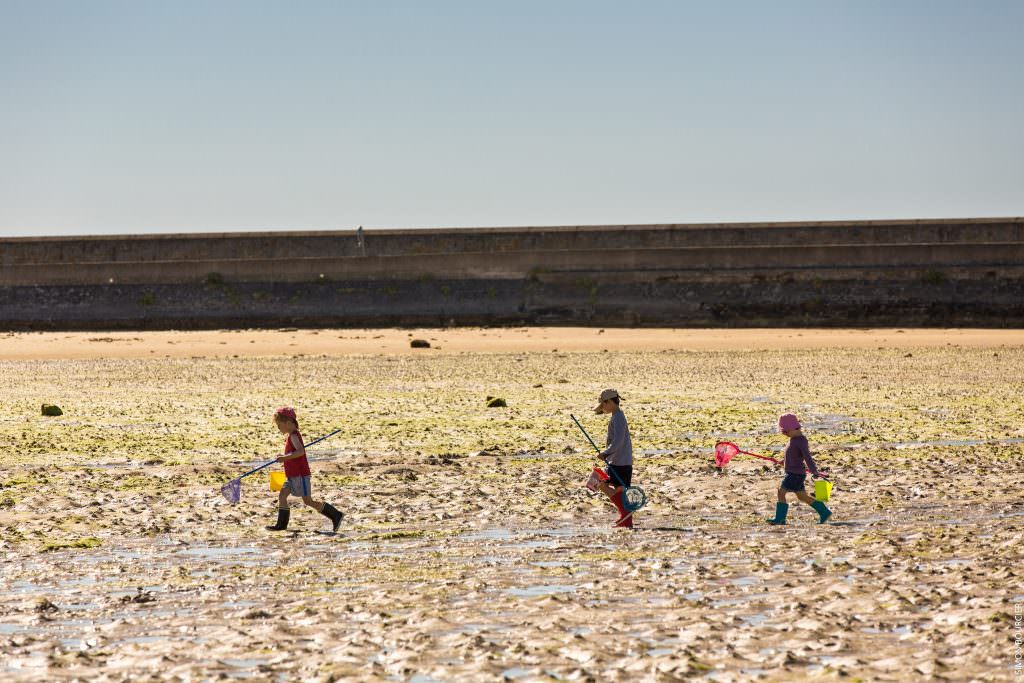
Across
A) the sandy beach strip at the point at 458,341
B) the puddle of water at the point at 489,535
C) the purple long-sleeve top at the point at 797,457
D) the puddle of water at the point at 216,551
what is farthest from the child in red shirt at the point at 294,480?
the sandy beach strip at the point at 458,341

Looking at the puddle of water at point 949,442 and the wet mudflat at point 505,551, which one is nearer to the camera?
the wet mudflat at point 505,551

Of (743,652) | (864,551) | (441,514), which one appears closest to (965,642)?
(743,652)

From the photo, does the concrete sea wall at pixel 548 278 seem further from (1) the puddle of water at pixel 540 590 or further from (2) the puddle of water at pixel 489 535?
(1) the puddle of water at pixel 540 590

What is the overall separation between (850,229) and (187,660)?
37744 mm

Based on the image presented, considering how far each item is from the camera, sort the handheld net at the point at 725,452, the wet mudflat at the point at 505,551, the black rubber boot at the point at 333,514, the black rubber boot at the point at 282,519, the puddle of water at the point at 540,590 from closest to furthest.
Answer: the wet mudflat at the point at 505,551
the puddle of water at the point at 540,590
the black rubber boot at the point at 333,514
the black rubber boot at the point at 282,519
the handheld net at the point at 725,452

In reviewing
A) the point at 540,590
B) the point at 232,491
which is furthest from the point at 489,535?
the point at 232,491

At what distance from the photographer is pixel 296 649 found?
246 inches

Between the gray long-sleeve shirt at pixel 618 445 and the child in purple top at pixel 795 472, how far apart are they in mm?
1106

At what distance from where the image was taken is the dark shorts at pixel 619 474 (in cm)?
966

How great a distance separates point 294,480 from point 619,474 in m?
2.32

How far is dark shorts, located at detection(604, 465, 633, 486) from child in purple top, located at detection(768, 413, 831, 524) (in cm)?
105

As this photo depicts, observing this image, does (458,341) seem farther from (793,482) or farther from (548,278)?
(793,482)

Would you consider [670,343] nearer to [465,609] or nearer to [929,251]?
[929,251]

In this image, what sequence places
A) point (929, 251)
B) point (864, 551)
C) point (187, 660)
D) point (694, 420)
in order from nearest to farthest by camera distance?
point (187, 660)
point (864, 551)
point (694, 420)
point (929, 251)
